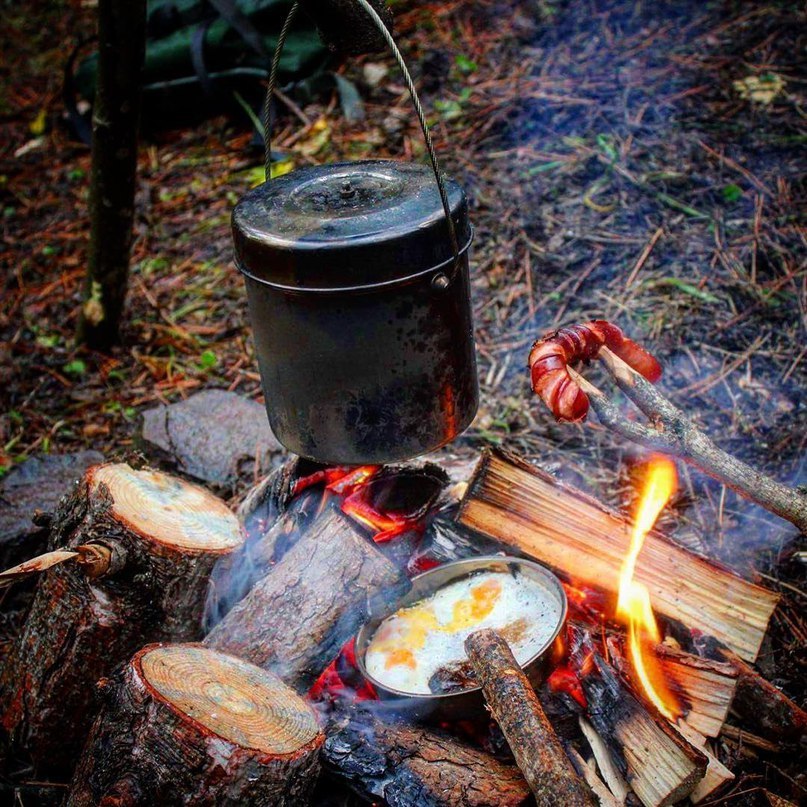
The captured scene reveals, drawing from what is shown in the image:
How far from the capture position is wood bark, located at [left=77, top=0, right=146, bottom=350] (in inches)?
149

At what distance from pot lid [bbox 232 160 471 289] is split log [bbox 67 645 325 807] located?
1120 mm

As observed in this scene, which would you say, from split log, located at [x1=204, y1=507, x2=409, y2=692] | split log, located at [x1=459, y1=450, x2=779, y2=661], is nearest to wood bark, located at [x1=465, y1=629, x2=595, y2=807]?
split log, located at [x1=204, y1=507, x2=409, y2=692]

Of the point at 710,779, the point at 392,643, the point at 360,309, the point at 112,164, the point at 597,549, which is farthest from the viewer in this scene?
the point at 112,164

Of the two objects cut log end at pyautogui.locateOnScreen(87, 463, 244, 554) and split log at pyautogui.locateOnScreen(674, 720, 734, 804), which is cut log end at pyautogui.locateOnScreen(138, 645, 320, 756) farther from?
split log at pyautogui.locateOnScreen(674, 720, 734, 804)

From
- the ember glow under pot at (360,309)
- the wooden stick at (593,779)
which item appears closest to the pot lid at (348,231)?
the ember glow under pot at (360,309)

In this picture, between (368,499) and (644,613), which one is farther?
(368,499)

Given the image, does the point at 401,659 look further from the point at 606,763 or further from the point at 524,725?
the point at 606,763

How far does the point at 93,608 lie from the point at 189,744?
2.49 ft

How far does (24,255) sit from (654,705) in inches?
215

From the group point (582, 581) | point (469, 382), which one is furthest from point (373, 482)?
point (582, 581)

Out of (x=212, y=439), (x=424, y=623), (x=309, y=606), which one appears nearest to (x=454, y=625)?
(x=424, y=623)

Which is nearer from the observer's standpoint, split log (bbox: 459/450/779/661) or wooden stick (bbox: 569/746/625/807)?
wooden stick (bbox: 569/746/625/807)

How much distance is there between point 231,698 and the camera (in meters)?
2.09

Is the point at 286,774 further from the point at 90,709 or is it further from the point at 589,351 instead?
the point at 589,351
